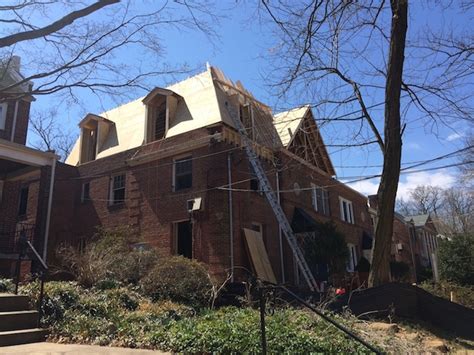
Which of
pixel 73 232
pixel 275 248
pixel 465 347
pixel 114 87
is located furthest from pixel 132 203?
pixel 465 347

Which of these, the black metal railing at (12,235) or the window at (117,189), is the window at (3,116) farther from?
the window at (117,189)

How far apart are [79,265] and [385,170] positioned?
29.9 feet

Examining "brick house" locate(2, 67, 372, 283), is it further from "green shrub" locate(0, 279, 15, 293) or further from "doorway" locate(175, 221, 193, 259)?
"green shrub" locate(0, 279, 15, 293)

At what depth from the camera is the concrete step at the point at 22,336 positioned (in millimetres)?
7719

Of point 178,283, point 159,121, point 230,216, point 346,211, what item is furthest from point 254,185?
point 346,211

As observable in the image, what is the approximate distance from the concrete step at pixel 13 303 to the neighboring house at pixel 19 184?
6.94 meters

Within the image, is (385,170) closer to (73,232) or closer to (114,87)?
(114,87)

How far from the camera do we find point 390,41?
38.0ft

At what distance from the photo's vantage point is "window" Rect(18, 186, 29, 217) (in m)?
21.4

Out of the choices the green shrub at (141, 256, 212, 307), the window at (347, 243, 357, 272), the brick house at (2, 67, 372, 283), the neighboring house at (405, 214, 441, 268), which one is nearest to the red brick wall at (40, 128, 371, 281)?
the brick house at (2, 67, 372, 283)

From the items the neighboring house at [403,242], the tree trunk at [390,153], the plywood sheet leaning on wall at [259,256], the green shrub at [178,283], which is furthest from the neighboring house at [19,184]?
the neighboring house at [403,242]

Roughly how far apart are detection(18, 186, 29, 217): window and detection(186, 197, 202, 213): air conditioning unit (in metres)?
9.24

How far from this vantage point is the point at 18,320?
8539mm

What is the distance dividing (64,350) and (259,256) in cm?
1071
